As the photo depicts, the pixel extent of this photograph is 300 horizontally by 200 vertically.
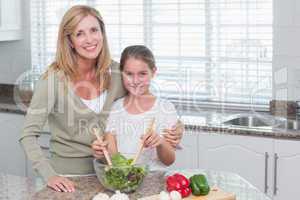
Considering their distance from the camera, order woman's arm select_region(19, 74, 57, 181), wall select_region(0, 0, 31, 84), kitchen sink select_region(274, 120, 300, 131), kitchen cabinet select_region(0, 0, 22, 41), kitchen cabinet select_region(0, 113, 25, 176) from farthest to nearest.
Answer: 1. wall select_region(0, 0, 31, 84)
2. kitchen cabinet select_region(0, 0, 22, 41)
3. kitchen cabinet select_region(0, 113, 25, 176)
4. kitchen sink select_region(274, 120, 300, 131)
5. woman's arm select_region(19, 74, 57, 181)

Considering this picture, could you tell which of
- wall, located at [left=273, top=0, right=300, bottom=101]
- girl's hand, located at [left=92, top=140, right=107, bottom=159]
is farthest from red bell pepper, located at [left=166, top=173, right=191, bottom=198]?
wall, located at [left=273, top=0, right=300, bottom=101]

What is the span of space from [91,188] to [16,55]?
241cm

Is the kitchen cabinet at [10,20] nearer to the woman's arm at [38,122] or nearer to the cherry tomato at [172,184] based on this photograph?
the woman's arm at [38,122]

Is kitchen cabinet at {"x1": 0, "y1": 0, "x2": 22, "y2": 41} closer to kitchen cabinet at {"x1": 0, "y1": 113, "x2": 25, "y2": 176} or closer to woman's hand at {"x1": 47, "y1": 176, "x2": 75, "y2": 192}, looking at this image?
kitchen cabinet at {"x1": 0, "y1": 113, "x2": 25, "y2": 176}

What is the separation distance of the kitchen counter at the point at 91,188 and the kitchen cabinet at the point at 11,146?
1.56 m

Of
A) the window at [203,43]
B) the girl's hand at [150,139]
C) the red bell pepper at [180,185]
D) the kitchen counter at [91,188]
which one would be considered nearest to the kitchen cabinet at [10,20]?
the window at [203,43]

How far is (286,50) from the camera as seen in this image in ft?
9.85

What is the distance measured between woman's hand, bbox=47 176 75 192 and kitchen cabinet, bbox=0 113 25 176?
171 centimetres

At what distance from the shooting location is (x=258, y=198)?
1.61 meters

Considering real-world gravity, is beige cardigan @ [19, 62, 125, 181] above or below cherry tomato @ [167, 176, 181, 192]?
above

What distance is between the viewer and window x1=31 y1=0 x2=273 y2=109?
10.2ft

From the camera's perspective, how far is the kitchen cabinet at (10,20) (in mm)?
3570

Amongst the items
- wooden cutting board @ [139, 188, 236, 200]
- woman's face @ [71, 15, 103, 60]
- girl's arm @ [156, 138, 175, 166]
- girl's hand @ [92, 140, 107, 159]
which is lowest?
wooden cutting board @ [139, 188, 236, 200]

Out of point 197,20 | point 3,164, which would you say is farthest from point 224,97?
point 3,164
